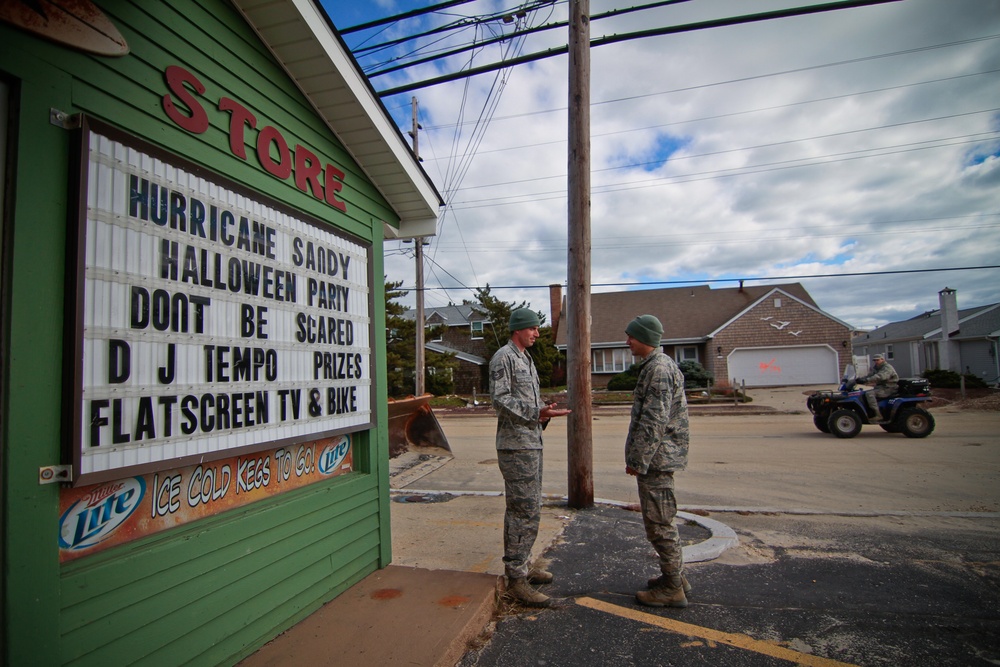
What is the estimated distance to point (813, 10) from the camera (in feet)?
24.6

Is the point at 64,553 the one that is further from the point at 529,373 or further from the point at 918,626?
the point at 918,626

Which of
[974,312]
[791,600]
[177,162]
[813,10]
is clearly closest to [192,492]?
[177,162]

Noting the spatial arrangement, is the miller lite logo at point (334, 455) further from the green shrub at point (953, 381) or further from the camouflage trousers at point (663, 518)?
the green shrub at point (953, 381)

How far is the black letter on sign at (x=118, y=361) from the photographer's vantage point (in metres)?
2.32

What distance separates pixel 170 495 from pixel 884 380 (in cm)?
1316

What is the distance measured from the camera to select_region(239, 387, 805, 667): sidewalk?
9.91 ft

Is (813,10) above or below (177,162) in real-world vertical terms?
above

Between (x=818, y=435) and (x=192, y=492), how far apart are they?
1299cm

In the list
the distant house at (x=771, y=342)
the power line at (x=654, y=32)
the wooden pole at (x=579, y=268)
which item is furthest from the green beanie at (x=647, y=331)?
the distant house at (x=771, y=342)

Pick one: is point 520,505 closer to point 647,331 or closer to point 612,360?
A: point 647,331

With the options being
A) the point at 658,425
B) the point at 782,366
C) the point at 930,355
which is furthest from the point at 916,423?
the point at 930,355

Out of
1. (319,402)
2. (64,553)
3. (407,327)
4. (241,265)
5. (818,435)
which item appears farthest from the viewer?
(407,327)

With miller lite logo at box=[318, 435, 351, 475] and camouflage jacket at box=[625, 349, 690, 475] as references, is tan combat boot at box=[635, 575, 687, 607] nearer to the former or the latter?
camouflage jacket at box=[625, 349, 690, 475]

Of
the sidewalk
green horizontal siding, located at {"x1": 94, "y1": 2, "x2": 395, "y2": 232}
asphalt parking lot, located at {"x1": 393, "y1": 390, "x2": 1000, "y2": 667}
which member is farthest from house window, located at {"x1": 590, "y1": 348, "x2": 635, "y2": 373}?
green horizontal siding, located at {"x1": 94, "y1": 2, "x2": 395, "y2": 232}
